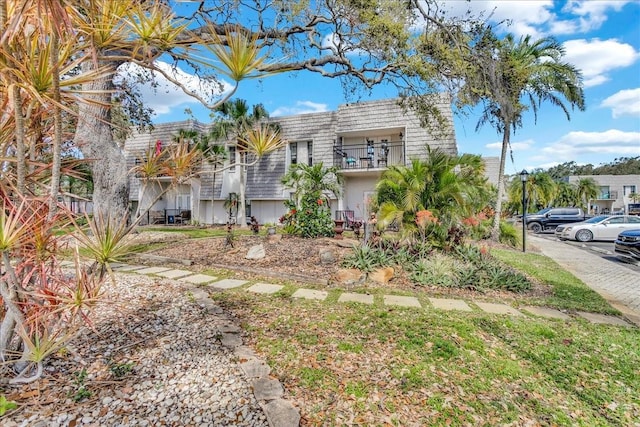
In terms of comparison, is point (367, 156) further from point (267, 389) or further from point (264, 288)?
point (267, 389)

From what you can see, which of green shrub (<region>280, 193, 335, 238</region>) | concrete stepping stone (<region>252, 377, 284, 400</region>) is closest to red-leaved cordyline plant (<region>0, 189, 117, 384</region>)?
concrete stepping stone (<region>252, 377, 284, 400</region>)

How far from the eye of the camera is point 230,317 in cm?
401

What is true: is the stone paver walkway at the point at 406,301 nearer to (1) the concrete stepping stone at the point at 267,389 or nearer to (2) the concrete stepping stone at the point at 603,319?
(2) the concrete stepping stone at the point at 603,319

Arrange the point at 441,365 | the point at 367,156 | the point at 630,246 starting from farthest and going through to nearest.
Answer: the point at 367,156 < the point at 630,246 < the point at 441,365

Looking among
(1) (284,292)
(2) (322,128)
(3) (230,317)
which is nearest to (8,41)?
(3) (230,317)

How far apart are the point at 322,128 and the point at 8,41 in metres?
16.2

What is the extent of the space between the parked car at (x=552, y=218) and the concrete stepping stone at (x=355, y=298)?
2241 cm

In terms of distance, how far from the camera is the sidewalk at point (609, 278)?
5.66m

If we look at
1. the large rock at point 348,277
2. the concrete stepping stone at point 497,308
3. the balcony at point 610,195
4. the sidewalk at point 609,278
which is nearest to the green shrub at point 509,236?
the sidewalk at point 609,278

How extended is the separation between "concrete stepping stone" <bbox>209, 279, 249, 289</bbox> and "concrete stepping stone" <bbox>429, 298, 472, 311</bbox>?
11.3 feet

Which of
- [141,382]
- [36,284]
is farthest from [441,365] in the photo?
[36,284]

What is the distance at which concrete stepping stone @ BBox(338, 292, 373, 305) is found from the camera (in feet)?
16.4

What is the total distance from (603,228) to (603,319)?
1538cm

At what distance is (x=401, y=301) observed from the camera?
16.7 ft
